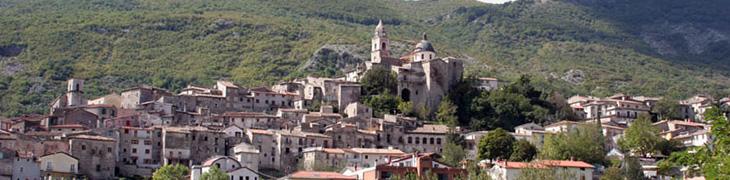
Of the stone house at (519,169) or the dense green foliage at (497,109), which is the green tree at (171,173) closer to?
the stone house at (519,169)

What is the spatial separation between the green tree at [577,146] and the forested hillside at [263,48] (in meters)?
44.0

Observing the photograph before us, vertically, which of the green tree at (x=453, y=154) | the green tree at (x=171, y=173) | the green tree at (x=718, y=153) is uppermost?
the green tree at (x=718, y=153)

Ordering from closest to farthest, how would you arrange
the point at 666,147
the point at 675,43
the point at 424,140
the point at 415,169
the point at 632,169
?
the point at 415,169, the point at 632,169, the point at 666,147, the point at 424,140, the point at 675,43

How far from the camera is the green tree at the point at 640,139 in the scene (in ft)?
304

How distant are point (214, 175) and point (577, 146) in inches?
1062

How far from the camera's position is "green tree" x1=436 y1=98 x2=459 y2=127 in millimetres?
99875

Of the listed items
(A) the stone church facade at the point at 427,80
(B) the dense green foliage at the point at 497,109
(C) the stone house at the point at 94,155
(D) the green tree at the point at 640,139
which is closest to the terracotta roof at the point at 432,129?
(B) the dense green foliage at the point at 497,109

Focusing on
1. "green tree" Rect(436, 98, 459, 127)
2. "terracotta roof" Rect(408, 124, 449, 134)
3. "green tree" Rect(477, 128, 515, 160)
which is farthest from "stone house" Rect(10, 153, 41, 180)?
"green tree" Rect(436, 98, 459, 127)

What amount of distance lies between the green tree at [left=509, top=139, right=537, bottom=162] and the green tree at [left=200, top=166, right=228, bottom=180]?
21.2m

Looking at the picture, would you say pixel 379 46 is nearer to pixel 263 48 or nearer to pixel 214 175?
pixel 263 48

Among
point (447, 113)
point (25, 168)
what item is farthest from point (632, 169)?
point (25, 168)

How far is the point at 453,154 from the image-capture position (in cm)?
8612

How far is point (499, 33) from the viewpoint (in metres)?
192

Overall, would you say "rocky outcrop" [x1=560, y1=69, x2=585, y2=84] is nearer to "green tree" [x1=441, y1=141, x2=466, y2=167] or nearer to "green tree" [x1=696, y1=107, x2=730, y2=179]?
"green tree" [x1=441, y1=141, x2=466, y2=167]
